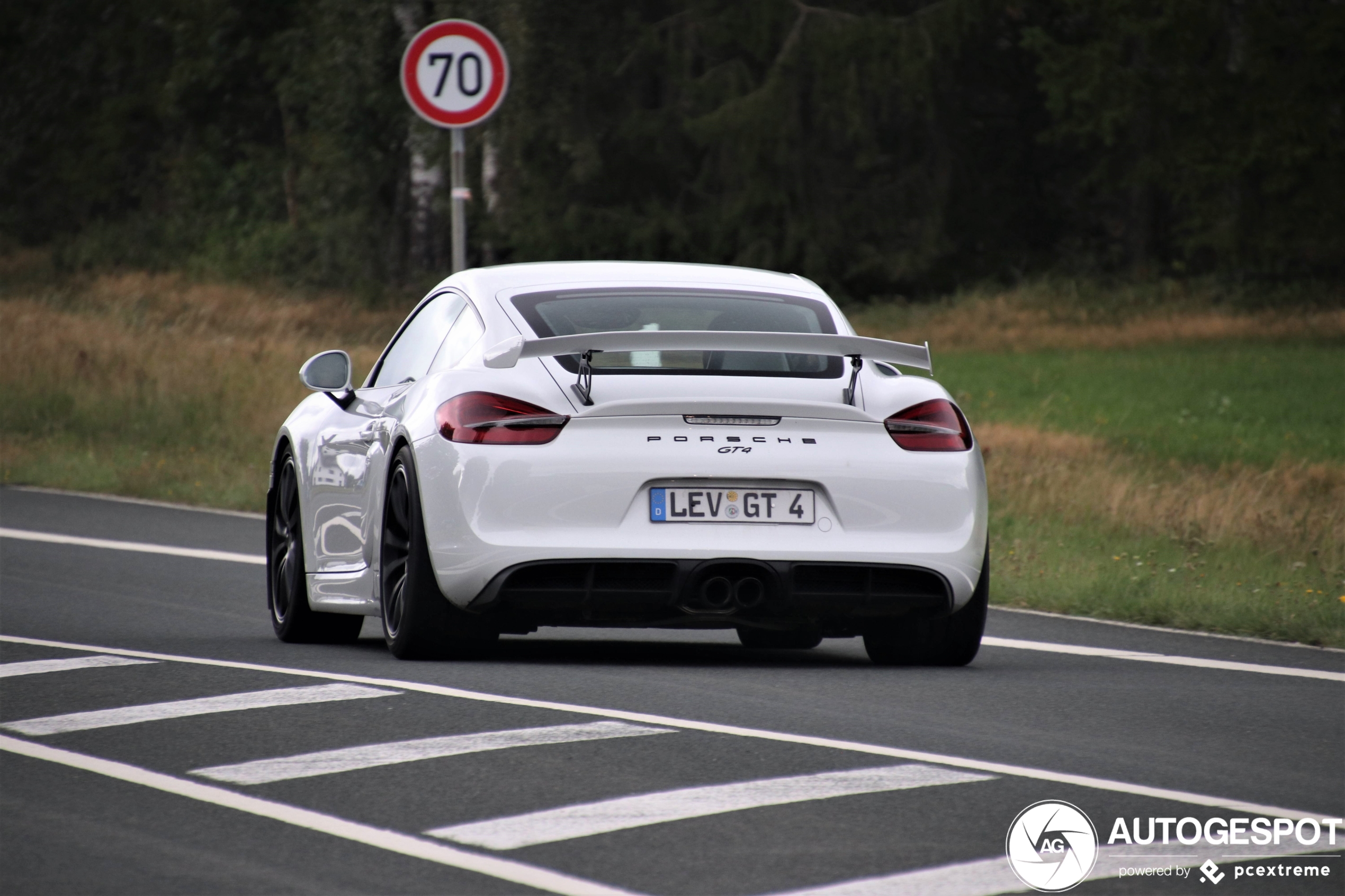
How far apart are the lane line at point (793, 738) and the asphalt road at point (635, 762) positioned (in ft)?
0.06

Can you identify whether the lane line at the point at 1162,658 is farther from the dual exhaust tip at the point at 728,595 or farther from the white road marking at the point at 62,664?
the white road marking at the point at 62,664

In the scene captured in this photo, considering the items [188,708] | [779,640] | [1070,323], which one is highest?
[188,708]

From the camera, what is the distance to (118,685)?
834 centimetres

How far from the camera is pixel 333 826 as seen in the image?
19.2 ft

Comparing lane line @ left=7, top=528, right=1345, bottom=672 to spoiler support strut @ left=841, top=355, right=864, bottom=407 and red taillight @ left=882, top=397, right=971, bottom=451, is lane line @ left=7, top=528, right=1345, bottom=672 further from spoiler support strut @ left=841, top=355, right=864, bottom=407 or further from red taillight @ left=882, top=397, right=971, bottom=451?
spoiler support strut @ left=841, top=355, right=864, bottom=407

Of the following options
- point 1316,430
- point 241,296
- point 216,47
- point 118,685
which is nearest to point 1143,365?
point 1316,430

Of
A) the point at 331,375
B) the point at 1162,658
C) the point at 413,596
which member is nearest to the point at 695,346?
the point at 413,596

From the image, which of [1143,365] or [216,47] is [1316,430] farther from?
[216,47]

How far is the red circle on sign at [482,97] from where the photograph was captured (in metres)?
15.5

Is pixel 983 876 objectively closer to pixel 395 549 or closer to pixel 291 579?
pixel 395 549

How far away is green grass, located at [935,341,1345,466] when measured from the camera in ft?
74.2

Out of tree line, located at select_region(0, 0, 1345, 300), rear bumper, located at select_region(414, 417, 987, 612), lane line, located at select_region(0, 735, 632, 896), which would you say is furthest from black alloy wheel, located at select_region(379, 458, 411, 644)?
tree line, located at select_region(0, 0, 1345, 300)

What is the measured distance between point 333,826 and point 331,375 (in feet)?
14.0

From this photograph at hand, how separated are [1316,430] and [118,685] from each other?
1764 cm
